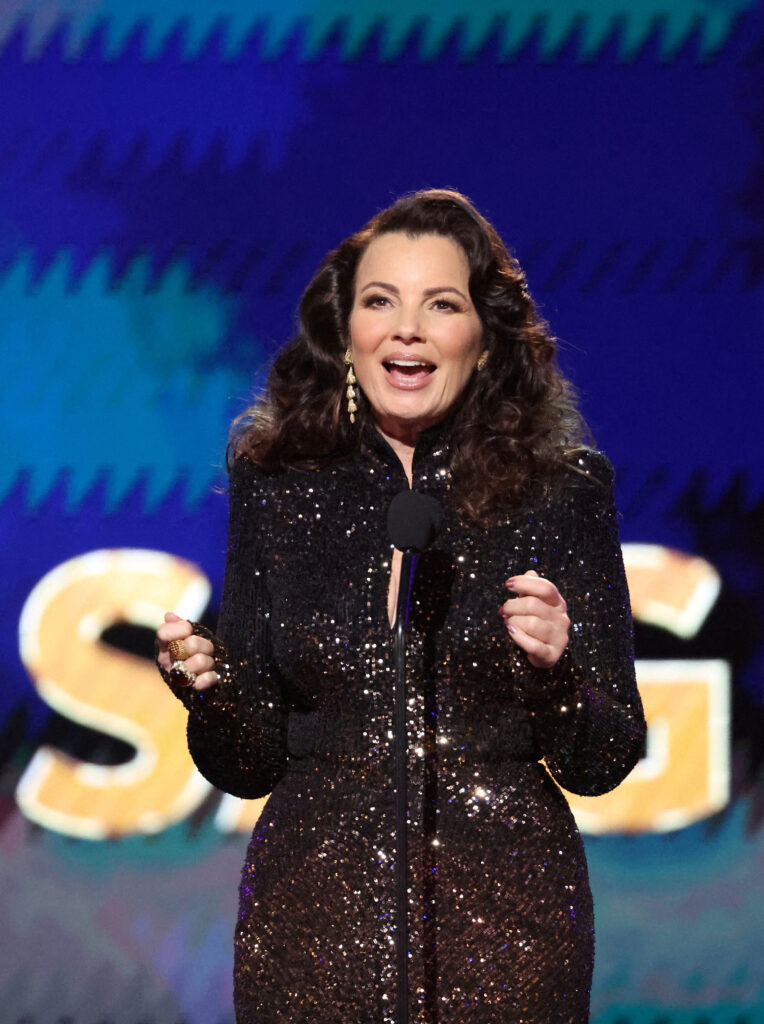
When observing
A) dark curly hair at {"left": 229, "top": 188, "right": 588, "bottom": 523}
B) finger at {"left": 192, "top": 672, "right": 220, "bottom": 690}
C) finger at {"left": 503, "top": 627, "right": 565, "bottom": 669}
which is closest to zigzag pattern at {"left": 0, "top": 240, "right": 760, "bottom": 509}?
dark curly hair at {"left": 229, "top": 188, "right": 588, "bottom": 523}

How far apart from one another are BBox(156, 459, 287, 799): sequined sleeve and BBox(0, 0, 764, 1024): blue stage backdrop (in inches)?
34.9

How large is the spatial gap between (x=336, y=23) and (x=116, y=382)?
79 centimetres

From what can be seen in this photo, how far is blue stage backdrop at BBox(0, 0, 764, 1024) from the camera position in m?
2.45

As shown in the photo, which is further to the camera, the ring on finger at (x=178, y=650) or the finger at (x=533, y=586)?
the ring on finger at (x=178, y=650)

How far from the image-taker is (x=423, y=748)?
4.70 ft

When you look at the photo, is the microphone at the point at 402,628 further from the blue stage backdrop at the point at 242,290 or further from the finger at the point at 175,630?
the blue stage backdrop at the point at 242,290

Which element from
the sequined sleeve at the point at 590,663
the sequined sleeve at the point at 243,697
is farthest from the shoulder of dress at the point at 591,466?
the sequined sleeve at the point at 243,697

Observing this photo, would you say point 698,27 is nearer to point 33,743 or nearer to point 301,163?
point 301,163

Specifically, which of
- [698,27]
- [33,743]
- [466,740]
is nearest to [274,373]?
[466,740]

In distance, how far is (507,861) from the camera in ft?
4.65

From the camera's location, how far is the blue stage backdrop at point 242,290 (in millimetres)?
2453

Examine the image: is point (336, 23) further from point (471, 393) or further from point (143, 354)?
point (471, 393)

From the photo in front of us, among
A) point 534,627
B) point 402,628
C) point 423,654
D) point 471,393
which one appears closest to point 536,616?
point 534,627

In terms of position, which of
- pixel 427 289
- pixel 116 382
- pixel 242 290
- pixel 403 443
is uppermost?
pixel 242 290
